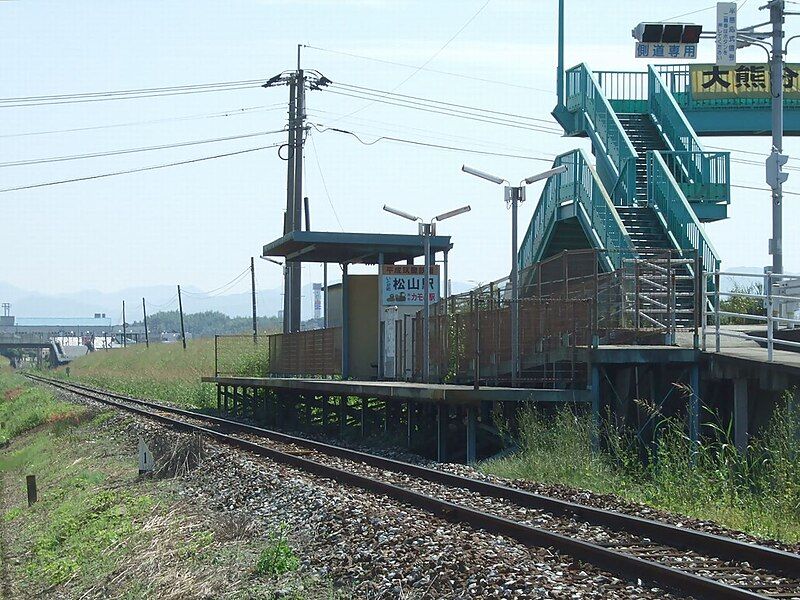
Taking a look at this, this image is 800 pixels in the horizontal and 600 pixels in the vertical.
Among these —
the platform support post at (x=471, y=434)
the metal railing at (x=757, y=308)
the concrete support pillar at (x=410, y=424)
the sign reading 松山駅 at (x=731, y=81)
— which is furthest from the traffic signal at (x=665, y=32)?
the sign reading 松山駅 at (x=731, y=81)

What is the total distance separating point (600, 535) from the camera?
11023 mm

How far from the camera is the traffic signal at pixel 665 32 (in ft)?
82.5

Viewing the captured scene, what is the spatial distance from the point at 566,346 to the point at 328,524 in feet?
23.2

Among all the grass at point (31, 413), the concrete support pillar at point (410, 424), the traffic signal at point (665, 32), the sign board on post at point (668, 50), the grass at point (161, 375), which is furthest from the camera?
the grass at point (161, 375)

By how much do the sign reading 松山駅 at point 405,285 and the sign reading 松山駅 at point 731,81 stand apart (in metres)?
15.3

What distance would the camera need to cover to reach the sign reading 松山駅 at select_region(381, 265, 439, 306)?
2728cm

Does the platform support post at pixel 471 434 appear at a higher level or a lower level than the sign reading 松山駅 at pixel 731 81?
lower

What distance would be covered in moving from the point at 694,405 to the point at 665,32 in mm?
11264

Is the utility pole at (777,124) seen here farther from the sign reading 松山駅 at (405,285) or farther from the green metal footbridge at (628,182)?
the sign reading 松山駅 at (405,285)

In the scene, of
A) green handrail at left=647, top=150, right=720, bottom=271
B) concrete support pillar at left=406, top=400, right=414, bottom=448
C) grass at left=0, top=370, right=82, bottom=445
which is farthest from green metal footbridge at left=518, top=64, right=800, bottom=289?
grass at left=0, top=370, right=82, bottom=445

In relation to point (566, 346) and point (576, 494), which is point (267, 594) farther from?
point (566, 346)

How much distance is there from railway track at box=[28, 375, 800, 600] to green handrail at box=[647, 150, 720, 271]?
452 inches

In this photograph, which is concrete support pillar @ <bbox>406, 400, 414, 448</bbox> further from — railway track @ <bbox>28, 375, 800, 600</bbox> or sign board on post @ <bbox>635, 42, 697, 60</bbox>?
sign board on post @ <bbox>635, 42, 697, 60</bbox>

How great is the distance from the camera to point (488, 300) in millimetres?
22797
